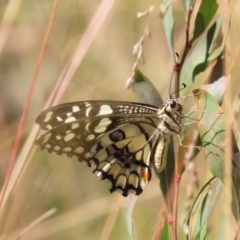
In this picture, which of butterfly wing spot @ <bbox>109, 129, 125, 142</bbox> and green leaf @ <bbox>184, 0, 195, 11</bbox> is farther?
butterfly wing spot @ <bbox>109, 129, 125, 142</bbox>

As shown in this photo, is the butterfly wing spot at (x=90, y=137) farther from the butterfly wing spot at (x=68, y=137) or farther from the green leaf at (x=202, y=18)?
the green leaf at (x=202, y=18)

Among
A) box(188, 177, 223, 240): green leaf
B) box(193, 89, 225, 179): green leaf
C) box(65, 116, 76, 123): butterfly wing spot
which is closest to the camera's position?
box(193, 89, 225, 179): green leaf

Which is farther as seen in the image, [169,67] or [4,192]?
[169,67]

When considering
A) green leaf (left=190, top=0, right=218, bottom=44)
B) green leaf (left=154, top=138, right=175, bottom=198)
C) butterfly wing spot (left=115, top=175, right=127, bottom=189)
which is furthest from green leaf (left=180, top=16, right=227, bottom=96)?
butterfly wing spot (left=115, top=175, right=127, bottom=189)

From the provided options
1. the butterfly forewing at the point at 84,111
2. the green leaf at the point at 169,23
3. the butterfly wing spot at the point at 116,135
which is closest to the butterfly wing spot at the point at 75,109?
the butterfly forewing at the point at 84,111

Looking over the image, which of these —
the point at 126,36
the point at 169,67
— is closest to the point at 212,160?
the point at 169,67

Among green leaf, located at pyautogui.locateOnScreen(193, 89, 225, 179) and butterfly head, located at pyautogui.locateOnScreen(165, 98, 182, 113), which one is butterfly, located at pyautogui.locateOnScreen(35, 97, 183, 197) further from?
green leaf, located at pyautogui.locateOnScreen(193, 89, 225, 179)

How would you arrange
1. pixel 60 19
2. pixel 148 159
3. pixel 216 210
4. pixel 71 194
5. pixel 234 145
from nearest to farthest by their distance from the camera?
pixel 234 145 → pixel 148 159 → pixel 216 210 → pixel 71 194 → pixel 60 19

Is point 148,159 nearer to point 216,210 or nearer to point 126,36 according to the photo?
point 216,210
